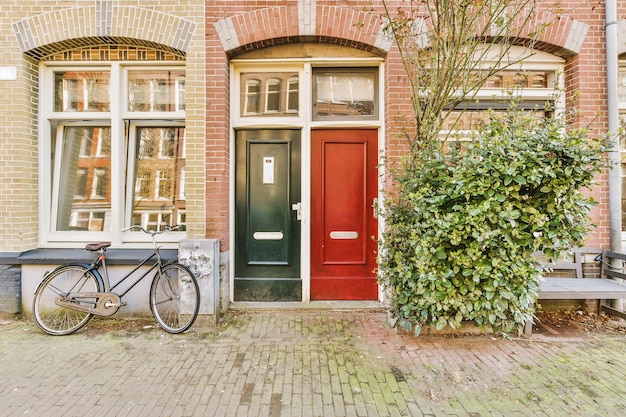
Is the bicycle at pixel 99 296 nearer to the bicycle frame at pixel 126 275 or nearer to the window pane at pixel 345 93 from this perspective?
the bicycle frame at pixel 126 275

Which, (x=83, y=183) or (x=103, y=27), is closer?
(x=103, y=27)

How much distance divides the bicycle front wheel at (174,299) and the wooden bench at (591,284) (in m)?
3.96

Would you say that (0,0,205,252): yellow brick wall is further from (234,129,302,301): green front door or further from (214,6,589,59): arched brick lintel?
(234,129,302,301): green front door

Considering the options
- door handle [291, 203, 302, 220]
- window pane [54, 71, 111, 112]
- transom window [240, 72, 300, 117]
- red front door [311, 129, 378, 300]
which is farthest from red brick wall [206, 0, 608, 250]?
window pane [54, 71, 111, 112]

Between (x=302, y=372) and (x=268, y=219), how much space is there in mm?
2272

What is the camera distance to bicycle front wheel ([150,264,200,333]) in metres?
4.12

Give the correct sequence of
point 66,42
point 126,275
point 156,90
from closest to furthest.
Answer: point 126,275, point 66,42, point 156,90

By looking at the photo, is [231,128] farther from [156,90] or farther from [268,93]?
[156,90]

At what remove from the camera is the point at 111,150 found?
490cm

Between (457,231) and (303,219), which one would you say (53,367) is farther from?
(457,231)

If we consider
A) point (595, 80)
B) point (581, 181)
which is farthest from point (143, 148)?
point (595, 80)

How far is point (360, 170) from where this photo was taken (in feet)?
16.2

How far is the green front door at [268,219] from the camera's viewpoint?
4.93m

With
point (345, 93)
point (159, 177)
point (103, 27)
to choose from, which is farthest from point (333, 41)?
point (159, 177)
